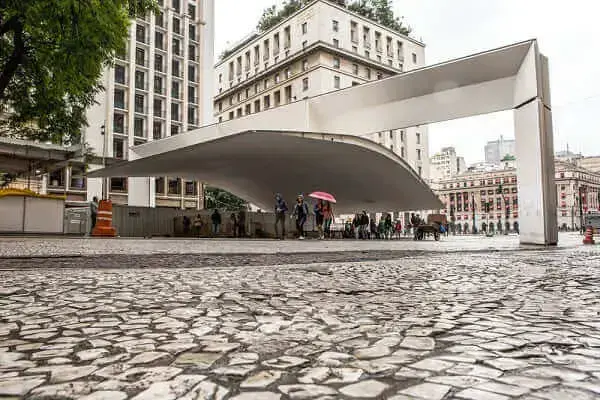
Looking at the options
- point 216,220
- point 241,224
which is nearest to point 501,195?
point 241,224

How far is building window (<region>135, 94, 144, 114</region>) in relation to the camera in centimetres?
4991

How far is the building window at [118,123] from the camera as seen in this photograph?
4778 cm

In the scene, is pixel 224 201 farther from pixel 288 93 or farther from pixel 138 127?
pixel 288 93

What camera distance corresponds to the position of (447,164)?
167 metres

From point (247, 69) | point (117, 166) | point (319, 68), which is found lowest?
point (117, 166)

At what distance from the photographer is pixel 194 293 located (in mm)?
3176

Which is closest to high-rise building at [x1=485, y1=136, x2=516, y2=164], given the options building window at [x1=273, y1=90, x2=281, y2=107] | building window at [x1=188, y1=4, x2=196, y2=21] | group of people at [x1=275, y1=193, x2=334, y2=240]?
building window at [x1=273, y1=90, x2=281, y2=107]

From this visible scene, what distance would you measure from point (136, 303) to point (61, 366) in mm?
1265

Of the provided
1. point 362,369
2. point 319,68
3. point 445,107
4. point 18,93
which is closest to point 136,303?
point 362,369

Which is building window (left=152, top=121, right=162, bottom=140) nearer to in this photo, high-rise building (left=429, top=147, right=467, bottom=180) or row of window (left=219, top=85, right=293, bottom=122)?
row of window (left=219, top=85, right=293, bottom=122)

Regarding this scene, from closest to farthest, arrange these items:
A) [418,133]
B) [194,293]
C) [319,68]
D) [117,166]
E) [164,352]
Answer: [164,352]
[194,293]
[117,166]
[319,68]
[418,133]

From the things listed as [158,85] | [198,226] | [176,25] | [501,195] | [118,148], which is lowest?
[198,226]

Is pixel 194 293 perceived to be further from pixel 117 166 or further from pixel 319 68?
pixel 319 68

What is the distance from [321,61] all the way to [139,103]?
22152 millimetres
